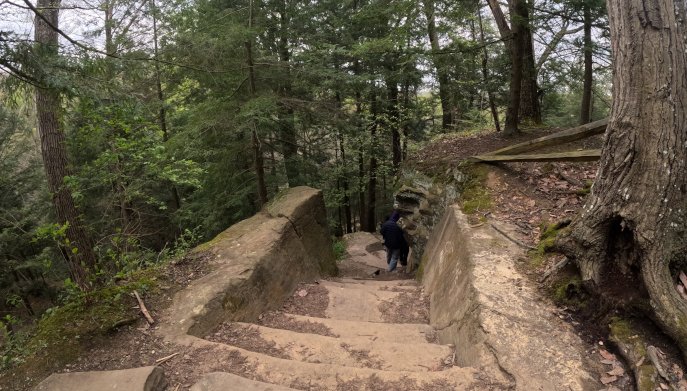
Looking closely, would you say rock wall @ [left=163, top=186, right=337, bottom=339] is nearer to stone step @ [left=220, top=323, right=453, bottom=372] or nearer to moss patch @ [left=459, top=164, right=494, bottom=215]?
stone step @ [left=220, top=323, right=453, bottom=372]

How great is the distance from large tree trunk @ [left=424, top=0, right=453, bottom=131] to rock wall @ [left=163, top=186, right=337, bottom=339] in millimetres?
4931

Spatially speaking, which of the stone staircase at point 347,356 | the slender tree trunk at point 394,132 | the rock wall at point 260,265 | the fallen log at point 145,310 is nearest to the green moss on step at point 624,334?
the stone staircase at point 347,356

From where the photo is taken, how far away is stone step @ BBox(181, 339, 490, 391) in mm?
2768

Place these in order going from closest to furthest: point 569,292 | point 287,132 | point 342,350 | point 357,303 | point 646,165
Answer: point 646,165 → point 569,292 → point 342,350 → point 357,303 → point 287,132

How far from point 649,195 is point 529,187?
11.7ft

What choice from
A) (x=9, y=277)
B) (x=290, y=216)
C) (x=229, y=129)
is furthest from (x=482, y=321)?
(x=9, y=277)

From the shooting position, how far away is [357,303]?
5.85 meters

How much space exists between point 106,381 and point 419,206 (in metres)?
8.20

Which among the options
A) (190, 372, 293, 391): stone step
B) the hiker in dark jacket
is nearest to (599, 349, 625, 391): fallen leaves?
(190, 372, 293, 391): stone step

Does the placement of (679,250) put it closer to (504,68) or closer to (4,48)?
(4,48)

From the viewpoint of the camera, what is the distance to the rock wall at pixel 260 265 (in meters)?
4.15

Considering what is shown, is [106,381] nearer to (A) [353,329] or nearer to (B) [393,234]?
(A) [353,329]

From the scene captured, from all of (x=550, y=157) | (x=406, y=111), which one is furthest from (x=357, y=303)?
(x=406, y=111)

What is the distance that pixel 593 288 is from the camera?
3.29 metres
